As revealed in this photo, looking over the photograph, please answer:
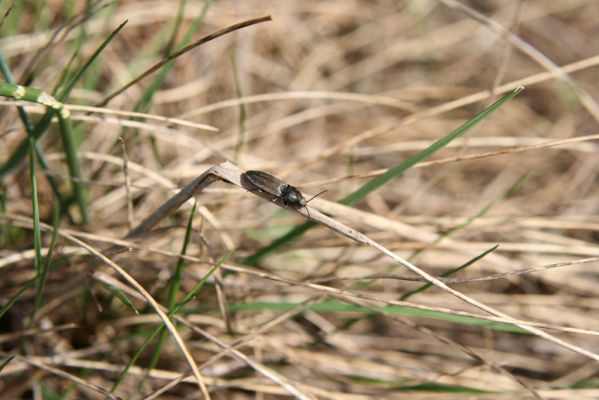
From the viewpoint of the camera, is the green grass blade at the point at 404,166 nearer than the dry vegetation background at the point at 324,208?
Yes

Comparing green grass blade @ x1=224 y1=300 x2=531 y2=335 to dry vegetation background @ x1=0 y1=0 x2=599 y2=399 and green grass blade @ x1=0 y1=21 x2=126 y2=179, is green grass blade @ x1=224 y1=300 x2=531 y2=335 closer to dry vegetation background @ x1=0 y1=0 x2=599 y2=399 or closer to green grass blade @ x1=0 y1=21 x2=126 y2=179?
dry vegetation background @ x1=0 y1=0 x2=599 y2=399

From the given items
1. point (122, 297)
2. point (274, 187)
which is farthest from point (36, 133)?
point (274, 187)

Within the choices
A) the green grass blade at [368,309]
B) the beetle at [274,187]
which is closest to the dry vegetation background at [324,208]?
the green grass blade at [368,309]

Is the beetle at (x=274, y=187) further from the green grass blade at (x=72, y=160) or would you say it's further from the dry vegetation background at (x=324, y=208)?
the green grass blade at (x=72, y=160)

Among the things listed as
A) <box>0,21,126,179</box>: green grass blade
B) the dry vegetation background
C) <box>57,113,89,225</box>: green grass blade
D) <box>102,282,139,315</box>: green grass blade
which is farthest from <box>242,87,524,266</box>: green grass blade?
<box>0,21,126,179</box>: green grass blade

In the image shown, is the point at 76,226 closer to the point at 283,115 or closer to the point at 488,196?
the point at 283,115

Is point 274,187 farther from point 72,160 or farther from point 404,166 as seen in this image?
point 72,160

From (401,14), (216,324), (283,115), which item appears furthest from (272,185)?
(401,14)
